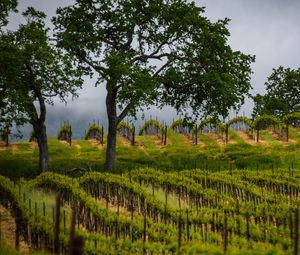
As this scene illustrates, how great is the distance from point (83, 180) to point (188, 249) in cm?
1479

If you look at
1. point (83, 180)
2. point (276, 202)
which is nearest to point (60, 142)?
point (83, 180)

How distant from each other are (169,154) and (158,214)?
73.8ft

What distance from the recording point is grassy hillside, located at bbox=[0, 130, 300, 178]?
3738 cm

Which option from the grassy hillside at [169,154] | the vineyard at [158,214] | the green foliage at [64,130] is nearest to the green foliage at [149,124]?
the grassy hillside at [169,154]

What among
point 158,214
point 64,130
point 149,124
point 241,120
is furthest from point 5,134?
point 241,120

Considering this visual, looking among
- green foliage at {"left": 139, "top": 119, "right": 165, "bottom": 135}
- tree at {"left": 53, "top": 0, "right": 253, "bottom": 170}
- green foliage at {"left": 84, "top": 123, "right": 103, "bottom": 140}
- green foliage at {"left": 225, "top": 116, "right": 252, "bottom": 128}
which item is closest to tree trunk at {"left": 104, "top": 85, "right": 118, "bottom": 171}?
tree at {"left": 53, "top": 0, "right": 253, "bottom": 170}

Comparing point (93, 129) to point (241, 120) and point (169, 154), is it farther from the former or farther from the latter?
point (241, 120)

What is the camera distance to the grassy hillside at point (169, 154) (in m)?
37.4

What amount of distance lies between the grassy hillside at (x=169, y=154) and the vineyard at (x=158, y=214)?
22.8ft

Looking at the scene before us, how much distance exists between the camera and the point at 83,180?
1030 inches

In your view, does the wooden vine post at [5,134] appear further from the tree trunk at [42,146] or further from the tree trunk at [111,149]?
the tree trunk at [111,149]

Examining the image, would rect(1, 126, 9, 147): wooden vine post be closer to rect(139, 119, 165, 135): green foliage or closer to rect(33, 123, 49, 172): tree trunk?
rect(33, 123, 49, 172): tree trunk

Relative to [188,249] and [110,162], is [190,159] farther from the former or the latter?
[188,249]

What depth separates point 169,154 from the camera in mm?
43156
